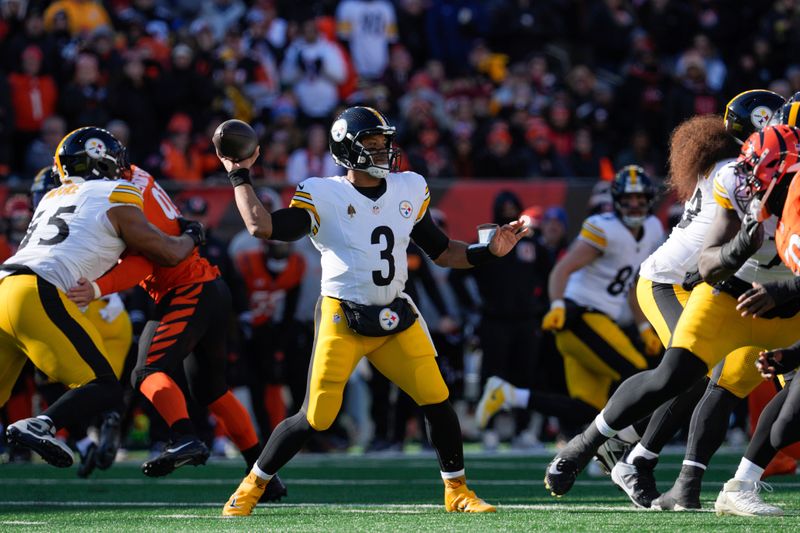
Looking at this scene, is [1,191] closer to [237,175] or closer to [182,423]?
[182,423]

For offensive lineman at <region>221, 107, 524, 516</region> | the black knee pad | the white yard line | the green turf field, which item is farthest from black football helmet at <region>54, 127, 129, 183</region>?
the black knee pad

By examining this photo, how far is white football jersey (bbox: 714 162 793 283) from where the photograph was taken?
5484 mm

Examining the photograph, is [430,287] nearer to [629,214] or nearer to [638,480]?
[629,214]

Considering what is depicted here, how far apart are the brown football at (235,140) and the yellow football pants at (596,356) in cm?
337

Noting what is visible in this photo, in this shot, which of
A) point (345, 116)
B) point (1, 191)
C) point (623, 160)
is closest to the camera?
point (345, 116)

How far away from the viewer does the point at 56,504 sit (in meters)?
6.71

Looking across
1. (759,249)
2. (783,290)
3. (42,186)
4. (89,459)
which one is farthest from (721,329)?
(42,186)

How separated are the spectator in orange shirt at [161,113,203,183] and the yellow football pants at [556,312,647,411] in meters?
4.68

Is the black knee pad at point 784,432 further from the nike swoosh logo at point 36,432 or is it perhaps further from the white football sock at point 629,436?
the nike swoosh logo at point 36,432

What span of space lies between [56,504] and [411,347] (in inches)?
79.6

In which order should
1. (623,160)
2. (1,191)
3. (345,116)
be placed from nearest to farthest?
(345,116) → (1,191) → (623,160)

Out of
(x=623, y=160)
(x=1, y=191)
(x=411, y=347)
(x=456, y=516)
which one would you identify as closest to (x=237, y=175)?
(x=411, y=347)

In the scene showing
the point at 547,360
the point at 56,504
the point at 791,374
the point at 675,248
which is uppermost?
the point at 675,248

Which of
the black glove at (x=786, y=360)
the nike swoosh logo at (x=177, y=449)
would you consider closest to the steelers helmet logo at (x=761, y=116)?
the black glove at (x=786, y=360)
